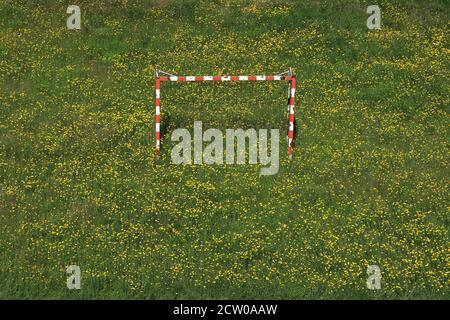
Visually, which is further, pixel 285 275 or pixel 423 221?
pixel 423 221

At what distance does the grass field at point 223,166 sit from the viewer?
1363 centimetres

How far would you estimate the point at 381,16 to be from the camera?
94.8 ft

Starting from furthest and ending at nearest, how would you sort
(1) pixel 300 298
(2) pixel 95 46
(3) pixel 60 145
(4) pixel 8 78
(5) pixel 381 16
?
(5) pixel 381 16
(2) pixel 95 46
(4) pixel 8 78
(3) pixel 60 145
(1) pixel 300 298

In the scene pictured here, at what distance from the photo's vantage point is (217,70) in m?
24.8

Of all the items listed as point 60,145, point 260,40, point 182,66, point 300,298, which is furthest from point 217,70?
point 300,298

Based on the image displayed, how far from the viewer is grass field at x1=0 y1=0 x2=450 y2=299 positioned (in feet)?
44.7

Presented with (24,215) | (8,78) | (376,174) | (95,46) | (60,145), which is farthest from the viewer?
(95,46)

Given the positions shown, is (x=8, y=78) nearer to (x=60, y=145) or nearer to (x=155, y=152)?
(x=60, y=145)

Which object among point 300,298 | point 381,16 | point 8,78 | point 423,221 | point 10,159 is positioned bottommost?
point 300,298

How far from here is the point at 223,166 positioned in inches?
710

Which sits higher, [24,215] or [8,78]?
[8,78]

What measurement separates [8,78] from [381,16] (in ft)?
57.9

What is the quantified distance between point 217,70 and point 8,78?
8534 mm

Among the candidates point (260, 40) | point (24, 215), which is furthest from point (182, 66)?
point (24, 215)
